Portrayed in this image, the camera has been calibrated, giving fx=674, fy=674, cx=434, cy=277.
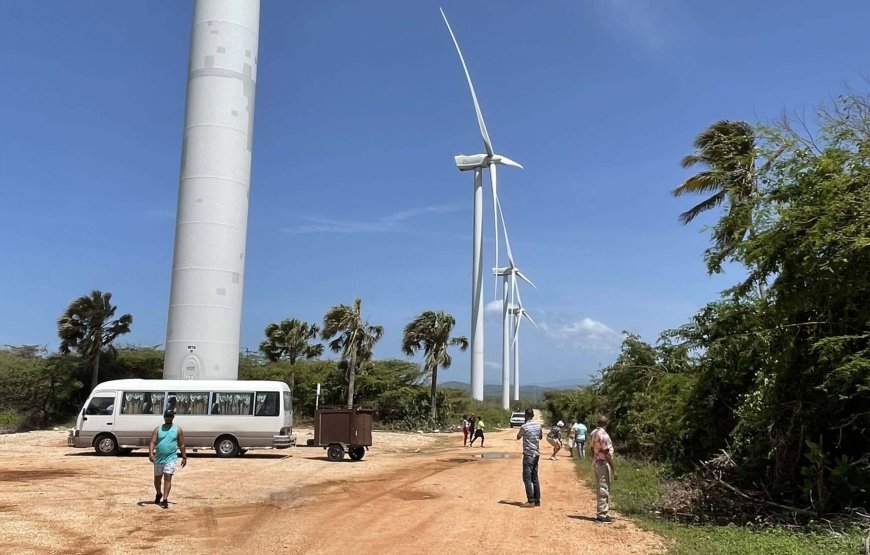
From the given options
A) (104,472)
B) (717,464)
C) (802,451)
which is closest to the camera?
(802,451)

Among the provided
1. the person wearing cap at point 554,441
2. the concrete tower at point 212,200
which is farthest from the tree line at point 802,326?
the concrete tower at point 212,200

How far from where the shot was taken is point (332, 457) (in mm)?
22875

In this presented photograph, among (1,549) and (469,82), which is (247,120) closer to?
(469,82)

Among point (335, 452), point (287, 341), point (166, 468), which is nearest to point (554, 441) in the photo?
point (335, 452)

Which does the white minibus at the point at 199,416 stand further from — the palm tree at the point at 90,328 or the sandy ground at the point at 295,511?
the palm tree at the point at 90,328

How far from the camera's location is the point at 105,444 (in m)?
23.5

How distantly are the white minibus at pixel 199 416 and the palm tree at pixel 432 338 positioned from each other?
76.9 ft

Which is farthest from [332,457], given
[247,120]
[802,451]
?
[247,120]

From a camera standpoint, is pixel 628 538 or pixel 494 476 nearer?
pixel 628 538

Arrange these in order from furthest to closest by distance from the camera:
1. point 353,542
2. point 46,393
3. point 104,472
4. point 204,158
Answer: point 46,393 < point 204,158 < point 104,472 < point 353,542

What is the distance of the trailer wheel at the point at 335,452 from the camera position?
74.9 feet

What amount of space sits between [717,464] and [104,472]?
15.1m

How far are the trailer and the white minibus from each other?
140 cm

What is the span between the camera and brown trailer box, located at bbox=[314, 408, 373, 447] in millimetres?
22875
